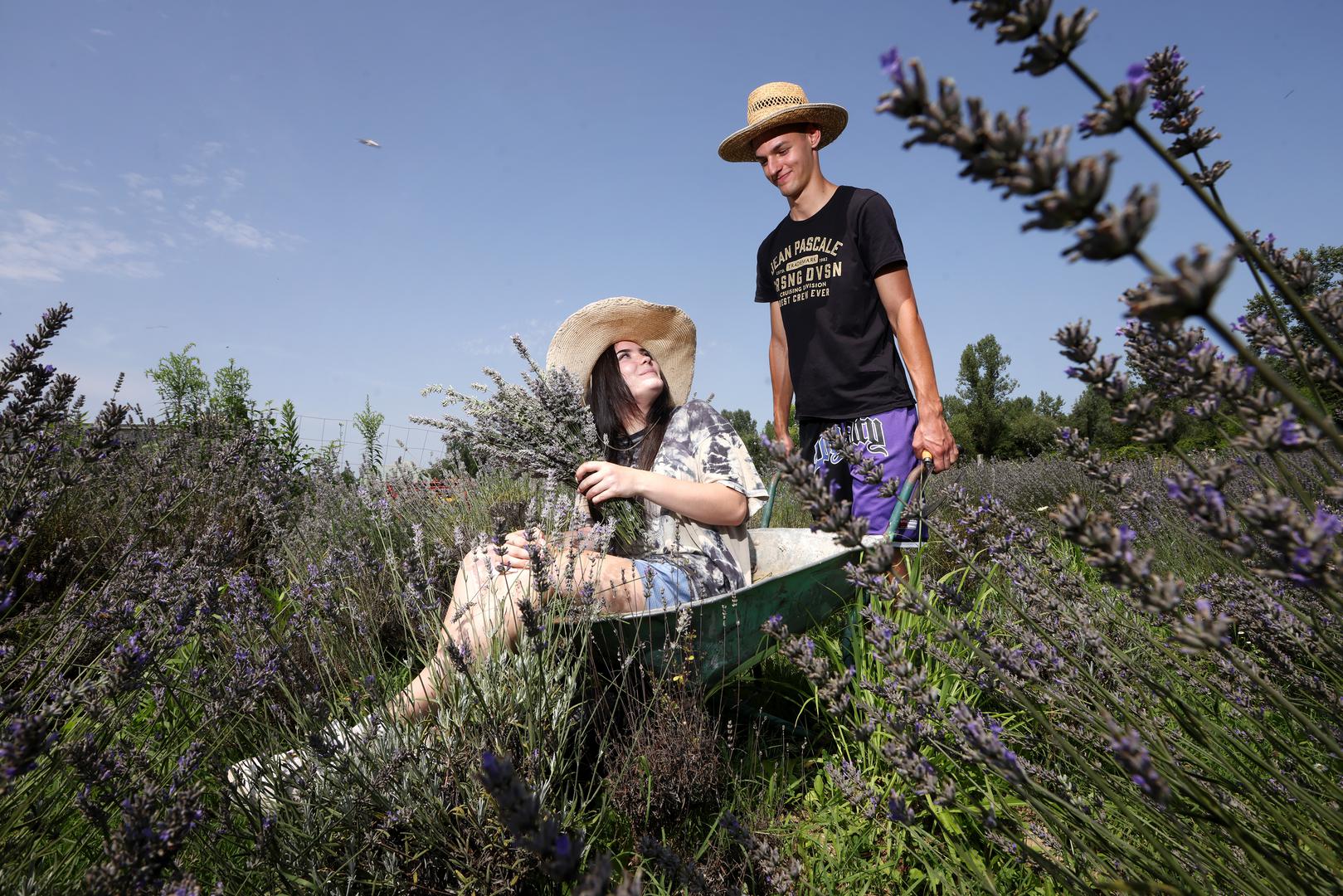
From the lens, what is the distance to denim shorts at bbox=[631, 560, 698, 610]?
6.82ft

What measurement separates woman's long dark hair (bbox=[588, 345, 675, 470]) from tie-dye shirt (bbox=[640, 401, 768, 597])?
223mm

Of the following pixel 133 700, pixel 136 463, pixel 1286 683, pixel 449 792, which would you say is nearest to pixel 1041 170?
pixel 1286 683

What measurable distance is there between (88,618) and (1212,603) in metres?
2.86

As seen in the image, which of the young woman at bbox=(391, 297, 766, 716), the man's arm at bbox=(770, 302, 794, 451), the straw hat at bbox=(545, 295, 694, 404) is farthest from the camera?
the man's arm at bbox=(770, 302, 794, 451)

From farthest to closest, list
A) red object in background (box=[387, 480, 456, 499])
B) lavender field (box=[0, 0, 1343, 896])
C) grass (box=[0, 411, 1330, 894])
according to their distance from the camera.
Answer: red object in background (box=[387, 480, 456, 499]) < grass (box=[0, 411, 1330, 894]) < lavender field (box=[0, 0, 1343, 896])

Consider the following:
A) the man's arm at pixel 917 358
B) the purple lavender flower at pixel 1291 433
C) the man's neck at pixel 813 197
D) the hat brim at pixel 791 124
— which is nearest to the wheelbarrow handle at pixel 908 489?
the man's arm at pixel 917 358

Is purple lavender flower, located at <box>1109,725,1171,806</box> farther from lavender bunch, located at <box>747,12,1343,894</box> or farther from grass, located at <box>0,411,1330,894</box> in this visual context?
grass, located at <box>0,411,1330,894</box>

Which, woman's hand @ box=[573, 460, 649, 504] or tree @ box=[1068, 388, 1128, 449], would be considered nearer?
woman's hand @ box=[573, 460, 649, 504]

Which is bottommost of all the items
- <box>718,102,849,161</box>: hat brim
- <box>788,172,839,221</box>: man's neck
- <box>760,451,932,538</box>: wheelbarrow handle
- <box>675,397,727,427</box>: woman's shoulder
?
<box>760,451,932,538</box>: wheelbarrow handle

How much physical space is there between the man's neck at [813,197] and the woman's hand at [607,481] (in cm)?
161

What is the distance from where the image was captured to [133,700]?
1.38 m

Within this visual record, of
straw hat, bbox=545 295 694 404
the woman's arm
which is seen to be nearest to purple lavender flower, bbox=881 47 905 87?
the woman's arm

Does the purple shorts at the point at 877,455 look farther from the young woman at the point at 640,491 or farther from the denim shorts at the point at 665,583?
the denim shorts at the point at 665,583

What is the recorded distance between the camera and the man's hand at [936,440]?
2.44 meters
